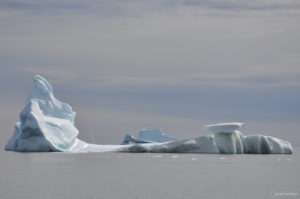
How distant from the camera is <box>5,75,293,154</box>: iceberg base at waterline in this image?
129ft

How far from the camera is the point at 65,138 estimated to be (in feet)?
135

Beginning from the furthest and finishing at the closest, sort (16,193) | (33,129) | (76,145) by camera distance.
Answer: (76,145)
(33,129)
(16,193)

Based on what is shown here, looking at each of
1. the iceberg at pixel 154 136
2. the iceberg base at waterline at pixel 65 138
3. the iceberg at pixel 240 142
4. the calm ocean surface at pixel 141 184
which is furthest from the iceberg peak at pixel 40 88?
the calm ocean surface at pixel 141 184

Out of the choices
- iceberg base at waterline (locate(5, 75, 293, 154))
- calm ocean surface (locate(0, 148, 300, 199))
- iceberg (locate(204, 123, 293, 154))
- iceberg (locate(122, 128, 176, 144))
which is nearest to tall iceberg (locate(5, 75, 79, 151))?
iceberg base at waterline (locate(5, 75, 293, 154))

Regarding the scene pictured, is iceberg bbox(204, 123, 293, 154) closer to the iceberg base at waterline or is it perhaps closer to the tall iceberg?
the iceberg base at waterline

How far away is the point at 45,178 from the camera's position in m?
21.2

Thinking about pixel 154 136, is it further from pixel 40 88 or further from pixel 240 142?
pixel 40 88

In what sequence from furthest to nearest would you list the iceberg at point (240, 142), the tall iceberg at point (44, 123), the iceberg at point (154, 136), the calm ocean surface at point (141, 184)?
the iceberg at point (154, 136), the iceberg at point (240, 142), the tall iceberg at point (44, 123), the calm ocean surface at point (141, 184)

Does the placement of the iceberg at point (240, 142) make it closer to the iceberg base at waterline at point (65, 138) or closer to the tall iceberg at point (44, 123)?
the iceberg base at waterline at point (65, 138)

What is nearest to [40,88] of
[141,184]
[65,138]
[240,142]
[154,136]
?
[65,138]

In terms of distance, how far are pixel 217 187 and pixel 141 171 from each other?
741cm

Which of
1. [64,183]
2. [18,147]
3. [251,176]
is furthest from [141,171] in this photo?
[18,147]

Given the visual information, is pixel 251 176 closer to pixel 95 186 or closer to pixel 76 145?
pixel 95 186

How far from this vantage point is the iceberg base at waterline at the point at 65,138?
3947cm
